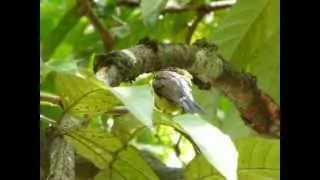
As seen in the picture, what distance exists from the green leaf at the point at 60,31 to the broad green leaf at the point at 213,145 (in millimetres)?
817

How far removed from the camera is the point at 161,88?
2.01 ft

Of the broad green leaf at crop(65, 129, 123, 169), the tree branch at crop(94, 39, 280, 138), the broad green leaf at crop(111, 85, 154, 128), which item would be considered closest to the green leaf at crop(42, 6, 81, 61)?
the tree branch at crop(94, 39, 280, 138)

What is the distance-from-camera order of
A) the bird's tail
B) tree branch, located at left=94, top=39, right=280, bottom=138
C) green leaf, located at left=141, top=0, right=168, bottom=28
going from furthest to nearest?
green leaf, located at left=141, top=0, right=168, bottom=28, tree branch, located at left=94, top=39, right=280, bottom=138, the bird's tail

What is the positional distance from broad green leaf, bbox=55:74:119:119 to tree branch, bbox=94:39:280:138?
5 cm

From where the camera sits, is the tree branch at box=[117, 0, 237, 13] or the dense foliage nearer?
the dense foliage

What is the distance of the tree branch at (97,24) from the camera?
1.28 meters

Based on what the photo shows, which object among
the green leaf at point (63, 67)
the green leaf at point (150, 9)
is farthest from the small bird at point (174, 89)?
the green leaf at point (150, 9)

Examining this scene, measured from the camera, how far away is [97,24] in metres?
1.30

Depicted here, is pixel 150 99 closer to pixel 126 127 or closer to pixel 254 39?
pixel 126 127

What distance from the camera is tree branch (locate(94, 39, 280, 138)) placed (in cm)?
68

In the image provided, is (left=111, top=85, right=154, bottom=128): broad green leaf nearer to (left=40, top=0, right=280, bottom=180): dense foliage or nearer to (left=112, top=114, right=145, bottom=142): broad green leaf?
(left=40, top=0, right=280, bottom=180): dense foliage
